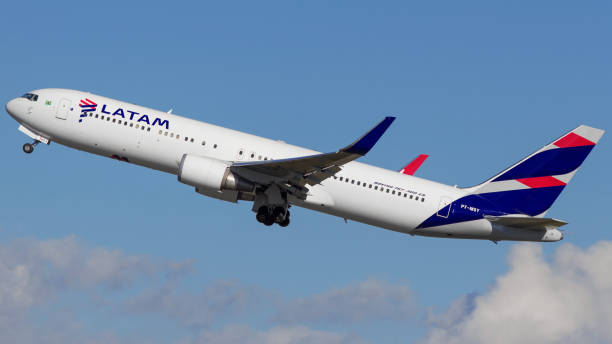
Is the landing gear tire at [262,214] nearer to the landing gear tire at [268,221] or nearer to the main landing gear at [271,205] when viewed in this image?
the main landing gear at [271,205]

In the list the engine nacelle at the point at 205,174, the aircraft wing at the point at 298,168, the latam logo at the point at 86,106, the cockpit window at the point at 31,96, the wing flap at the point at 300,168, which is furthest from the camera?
the cockpit window at the point at 31,96

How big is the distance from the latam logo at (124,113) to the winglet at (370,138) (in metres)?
11.5

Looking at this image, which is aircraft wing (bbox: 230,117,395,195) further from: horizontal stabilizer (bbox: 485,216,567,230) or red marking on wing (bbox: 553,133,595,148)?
red marking on wing (bbox: 553,133,595,148)

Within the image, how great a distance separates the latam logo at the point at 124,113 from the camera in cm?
4556

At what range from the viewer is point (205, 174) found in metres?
43.4

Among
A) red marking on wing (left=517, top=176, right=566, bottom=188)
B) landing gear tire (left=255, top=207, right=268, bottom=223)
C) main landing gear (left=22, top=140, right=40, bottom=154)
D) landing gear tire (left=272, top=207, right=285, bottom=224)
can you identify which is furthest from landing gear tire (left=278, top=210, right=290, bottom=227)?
main landing gear (left=22, top=140, right=40, bottom=154)

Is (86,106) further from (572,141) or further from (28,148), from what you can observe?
(572,141)

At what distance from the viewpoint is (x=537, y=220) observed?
1756 inches

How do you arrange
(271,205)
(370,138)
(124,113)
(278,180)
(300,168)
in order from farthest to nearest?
(271,205)
(124,113)
(278,180)
(300,168)
(370,138)

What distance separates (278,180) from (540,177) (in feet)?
48.7

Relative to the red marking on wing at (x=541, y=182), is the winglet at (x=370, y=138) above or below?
below

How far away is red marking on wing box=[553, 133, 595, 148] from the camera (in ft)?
159

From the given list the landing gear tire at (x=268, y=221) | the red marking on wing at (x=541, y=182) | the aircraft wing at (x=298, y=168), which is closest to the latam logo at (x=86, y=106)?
the aircraft wing at (x=298, y=168)

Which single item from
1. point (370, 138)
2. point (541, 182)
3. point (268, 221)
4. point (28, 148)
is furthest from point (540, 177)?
point (28, 148)
